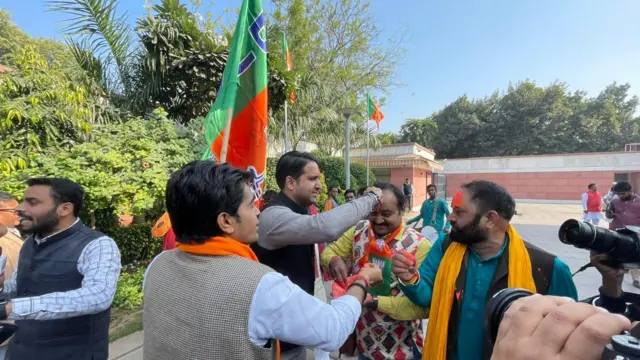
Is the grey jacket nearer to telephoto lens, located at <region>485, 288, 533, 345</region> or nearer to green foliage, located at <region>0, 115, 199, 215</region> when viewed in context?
telephoto lens, located at <region>485, 288, 533, 345</region>

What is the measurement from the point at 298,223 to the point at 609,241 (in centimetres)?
121

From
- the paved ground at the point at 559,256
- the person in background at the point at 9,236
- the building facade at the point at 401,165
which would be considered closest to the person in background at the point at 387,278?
the paved ground at the point at 559,256

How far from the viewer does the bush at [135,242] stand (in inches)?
235

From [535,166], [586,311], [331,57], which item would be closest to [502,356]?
[586,311]

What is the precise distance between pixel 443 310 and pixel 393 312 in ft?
0.99

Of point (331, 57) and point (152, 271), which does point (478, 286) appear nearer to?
point (152, 271)

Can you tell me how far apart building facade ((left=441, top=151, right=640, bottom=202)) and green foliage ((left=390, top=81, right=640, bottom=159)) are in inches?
440

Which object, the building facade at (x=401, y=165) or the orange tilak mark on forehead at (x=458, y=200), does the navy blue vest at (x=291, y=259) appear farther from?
the building facade at (x=401, y=165)

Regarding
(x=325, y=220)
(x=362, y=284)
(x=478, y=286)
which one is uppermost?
(x=325, y=220)

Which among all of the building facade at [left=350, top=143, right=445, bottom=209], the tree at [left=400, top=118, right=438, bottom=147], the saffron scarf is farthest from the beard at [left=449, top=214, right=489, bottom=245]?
the tree at [left=400, top=118, right=438, bottom=147]

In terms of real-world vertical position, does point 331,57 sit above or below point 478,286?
above

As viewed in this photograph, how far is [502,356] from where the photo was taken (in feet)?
2.01

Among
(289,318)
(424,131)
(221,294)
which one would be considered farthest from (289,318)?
(424,131)

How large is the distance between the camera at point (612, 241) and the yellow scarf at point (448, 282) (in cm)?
47
